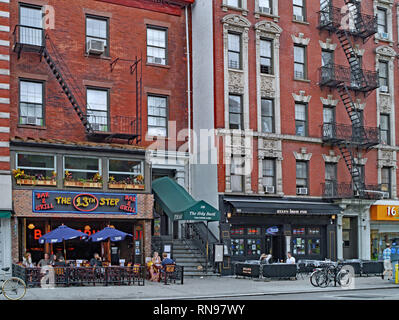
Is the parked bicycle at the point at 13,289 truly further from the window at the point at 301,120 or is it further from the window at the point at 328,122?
the window at the point at 328,122

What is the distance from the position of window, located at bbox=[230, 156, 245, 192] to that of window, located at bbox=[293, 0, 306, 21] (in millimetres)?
9472

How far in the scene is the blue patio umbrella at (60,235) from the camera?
2450cm

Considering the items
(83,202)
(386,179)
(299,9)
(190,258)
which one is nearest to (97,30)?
(83,202)

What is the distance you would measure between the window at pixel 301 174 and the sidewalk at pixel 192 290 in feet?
25.5

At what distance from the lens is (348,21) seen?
1423 inches

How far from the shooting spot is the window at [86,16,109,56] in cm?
3025

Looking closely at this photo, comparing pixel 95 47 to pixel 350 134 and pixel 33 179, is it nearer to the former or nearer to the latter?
pixel 33 179

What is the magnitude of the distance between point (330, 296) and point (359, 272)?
32.2 ft

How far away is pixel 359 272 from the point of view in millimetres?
29891

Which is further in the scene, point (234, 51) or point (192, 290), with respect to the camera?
point (234, 51)

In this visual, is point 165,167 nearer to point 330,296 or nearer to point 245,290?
point 245,290

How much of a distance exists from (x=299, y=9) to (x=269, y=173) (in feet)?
33.3

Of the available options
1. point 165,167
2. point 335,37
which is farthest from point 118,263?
point 335,37

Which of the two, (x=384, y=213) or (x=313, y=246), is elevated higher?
(x=384, y=213)
